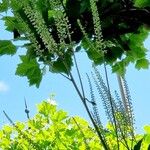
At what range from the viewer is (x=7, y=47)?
3295 mm

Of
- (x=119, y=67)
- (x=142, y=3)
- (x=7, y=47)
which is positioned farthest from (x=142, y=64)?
(x=7, y=47)

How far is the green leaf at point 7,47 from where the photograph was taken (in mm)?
3283

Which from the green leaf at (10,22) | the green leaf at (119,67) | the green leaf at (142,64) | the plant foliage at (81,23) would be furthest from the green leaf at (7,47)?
the green leaf at (142,64)

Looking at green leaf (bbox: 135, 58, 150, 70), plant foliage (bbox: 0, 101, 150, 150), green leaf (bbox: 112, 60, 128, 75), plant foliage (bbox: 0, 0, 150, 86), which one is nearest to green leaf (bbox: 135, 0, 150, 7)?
plant foliage (bbox: 0, 0, 150, 86)

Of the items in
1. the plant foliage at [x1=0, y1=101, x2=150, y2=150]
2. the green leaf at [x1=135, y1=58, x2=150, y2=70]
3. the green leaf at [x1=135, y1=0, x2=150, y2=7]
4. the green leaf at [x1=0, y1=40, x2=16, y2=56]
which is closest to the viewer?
the green leaf at [x1=135, y1=0, x2=150, y2=7]

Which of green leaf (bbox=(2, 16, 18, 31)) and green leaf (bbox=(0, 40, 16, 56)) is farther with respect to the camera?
green leaf (bbox=(0, 40, 16, 56))

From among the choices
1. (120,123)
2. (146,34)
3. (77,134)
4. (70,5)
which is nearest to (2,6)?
(70,5)

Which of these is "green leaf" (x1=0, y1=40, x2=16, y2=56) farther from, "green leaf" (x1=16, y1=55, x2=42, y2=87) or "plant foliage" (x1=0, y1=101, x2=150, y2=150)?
"plant foliage" (x1=0, y1=101, x2=150, y2=150)

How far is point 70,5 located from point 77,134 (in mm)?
2129

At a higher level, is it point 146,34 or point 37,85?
point 146,34

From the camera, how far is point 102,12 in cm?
308

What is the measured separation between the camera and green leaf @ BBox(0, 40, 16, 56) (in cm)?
328

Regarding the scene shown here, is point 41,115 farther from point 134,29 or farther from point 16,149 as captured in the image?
point 134,29

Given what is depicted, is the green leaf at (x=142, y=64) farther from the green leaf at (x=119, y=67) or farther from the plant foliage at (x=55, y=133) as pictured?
the plant foliage at (x=55, y=133)
